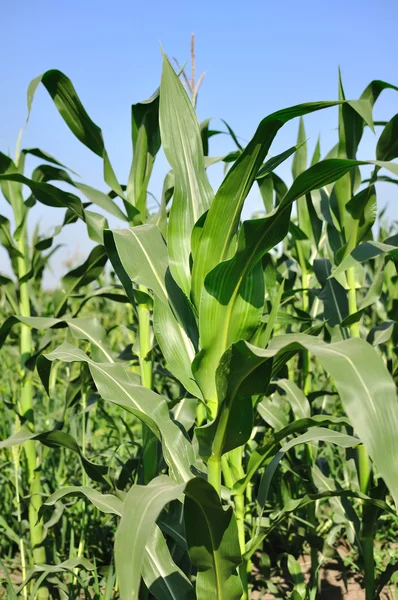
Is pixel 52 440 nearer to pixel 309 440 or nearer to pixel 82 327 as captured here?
pixel 82 327

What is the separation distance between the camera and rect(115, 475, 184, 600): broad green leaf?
881 mm

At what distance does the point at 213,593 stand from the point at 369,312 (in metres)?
Result: 2.66

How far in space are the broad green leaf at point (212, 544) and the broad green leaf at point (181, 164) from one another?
43 cm

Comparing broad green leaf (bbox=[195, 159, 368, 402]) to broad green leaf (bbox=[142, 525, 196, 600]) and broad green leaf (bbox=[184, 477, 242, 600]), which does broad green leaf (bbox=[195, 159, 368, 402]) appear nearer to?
broad green leaf (bbox=[184, 477, 242, 600])

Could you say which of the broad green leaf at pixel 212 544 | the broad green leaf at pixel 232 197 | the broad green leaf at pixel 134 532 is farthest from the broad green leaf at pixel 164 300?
the broad green leaf at pixel 134 532

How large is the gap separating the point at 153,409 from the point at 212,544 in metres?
0.31

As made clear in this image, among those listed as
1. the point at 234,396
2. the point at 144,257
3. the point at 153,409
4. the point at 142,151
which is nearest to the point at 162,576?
the point at 153,409

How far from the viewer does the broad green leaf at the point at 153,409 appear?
1382 mm

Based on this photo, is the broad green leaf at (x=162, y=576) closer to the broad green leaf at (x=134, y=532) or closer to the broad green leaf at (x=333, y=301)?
the broad green leaf at (x=134, y=532)

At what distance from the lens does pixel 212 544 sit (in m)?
1.28

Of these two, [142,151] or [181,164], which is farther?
[142,151]

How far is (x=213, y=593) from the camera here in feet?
4.40

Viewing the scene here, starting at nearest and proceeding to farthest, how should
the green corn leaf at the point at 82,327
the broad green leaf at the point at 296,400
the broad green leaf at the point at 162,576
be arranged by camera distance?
the broad green leaf at the point at 162,576
the green corn leaf at the point at 82,327
the broad green leaf at the point at 296,400

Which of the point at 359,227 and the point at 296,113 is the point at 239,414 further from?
the point at 359,227
